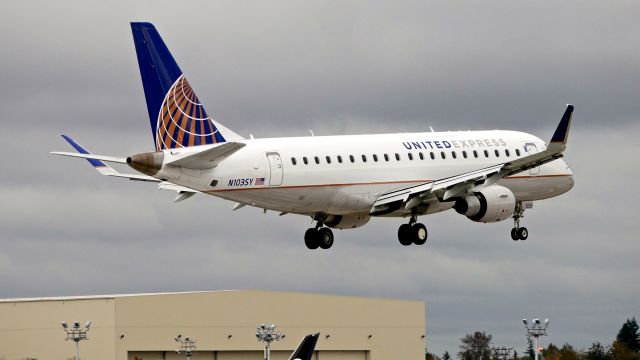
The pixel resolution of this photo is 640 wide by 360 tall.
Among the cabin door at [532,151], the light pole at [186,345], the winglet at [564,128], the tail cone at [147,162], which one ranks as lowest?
the light pole at [186,345]

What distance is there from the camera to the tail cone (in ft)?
242

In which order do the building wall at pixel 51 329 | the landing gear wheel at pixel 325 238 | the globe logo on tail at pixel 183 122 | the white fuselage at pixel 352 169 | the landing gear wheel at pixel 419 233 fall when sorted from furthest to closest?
the building wall at pixel 51 329 → the landing gear wheel at pixel 325 238 → the landing gear wheel at pixel 419 233 → the white fuselage at pixel 352 169 → the globe logo on tail at pixel 183 122

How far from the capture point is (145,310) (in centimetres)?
12550

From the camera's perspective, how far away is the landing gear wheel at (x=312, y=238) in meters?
85.1

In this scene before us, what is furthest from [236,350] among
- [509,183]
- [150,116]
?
[150,116]

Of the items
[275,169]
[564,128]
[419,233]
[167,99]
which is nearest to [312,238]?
[419,233]

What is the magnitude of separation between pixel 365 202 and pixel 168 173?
1221 centimetres

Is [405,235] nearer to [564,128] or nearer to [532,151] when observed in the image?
[532,151]

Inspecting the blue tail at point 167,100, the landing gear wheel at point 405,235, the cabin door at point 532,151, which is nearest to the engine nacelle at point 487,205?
the landing gear wheel at point 405,235

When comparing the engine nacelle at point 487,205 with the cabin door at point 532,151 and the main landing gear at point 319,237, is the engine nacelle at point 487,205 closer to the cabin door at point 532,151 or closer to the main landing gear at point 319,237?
the cabin door at point 532,151

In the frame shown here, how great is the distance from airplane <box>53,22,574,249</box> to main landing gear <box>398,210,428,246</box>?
0.17ft

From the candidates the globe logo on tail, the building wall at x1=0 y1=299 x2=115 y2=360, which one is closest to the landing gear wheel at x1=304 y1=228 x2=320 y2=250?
the globe logo on tail

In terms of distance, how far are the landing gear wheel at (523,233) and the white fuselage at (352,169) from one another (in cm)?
169

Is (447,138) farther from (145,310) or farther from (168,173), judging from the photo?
(145,310)
